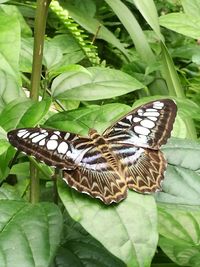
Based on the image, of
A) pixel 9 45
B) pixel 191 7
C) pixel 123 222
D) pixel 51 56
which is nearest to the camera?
pixel 123 222

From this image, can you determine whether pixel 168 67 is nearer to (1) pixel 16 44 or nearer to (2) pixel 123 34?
(2) pixel 123 34

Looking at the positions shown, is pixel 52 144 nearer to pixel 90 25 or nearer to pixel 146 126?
pixel 146 126

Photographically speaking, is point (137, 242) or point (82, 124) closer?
point (137, 242)

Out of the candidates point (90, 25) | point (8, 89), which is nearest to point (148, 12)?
point (90, 25)

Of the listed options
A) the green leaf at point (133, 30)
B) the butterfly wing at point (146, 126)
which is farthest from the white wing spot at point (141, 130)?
the green leaf at point (133, 30)

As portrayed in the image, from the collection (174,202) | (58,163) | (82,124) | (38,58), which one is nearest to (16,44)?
(38,58)

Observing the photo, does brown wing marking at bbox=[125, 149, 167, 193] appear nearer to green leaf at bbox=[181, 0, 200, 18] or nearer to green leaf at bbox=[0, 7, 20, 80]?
green leaf at bbox=[0, 7, 20, 80]

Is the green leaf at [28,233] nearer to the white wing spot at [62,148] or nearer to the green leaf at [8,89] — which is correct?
the white wing spot at [62,148]
